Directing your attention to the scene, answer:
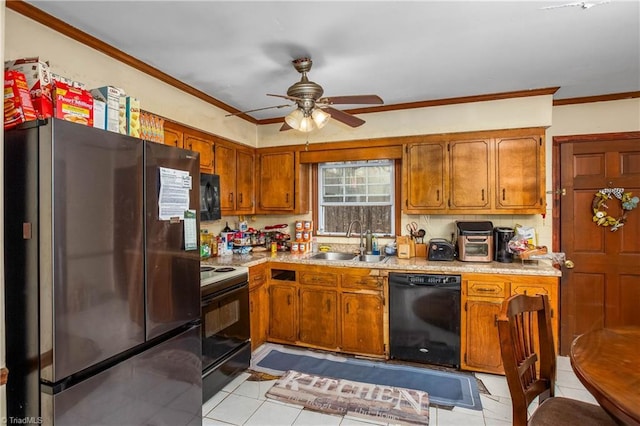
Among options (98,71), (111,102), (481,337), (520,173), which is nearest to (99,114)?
(111,102)

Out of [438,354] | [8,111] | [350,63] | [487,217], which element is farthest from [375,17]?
[438,354]

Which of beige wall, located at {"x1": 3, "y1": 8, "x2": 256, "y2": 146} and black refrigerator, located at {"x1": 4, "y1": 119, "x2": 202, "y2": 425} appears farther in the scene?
beige wall, located at {"x1": 3, "y1": 8, "x2": 256, "y2": 146}

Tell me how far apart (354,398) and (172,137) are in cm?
248

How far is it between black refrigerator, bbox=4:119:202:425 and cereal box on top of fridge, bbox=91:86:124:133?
8.6 inches

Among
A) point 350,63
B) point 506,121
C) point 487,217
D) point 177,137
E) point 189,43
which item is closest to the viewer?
point 189,43

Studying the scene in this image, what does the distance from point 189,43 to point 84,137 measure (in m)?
1.07

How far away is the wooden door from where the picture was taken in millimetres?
3043

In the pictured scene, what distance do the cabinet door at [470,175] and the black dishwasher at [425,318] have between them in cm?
76

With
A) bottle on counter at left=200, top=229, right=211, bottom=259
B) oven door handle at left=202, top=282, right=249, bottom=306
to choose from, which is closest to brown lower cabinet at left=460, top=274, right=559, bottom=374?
oven door handle at left=202, top=282, right=249, bottom=306

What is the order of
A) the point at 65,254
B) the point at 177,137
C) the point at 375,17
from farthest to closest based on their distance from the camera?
the point at 177,137 → the point at 375,17 → the point at 65,254

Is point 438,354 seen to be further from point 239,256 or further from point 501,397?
point 239,256

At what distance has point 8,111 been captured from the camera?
1.40 m

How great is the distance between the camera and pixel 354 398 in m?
2.46

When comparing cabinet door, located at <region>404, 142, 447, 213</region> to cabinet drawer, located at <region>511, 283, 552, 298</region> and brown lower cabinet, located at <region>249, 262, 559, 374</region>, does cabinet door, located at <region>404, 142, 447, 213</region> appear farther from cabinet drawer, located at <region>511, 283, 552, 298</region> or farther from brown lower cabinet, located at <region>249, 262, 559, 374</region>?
cabinet drawer, located at <region>511, 283, 552, 298</region>
